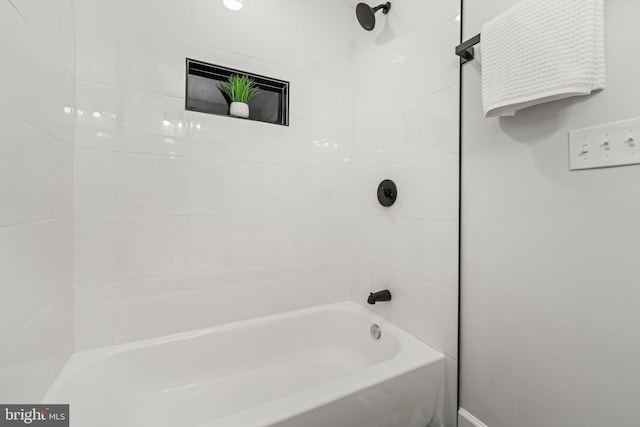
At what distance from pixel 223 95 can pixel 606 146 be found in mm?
1743

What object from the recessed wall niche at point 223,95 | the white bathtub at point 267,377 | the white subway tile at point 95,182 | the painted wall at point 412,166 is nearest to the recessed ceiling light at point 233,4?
the recessed wall niche at point 223,95

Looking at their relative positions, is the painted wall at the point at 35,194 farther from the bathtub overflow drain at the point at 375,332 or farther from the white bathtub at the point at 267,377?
the bathtub overflow drain at the point at 375,332

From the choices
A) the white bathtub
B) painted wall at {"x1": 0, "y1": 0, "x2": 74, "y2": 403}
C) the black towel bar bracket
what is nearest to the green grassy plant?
painted wall at {"x1": 0, "y1": 0, "x2": 74, "y2": 403}

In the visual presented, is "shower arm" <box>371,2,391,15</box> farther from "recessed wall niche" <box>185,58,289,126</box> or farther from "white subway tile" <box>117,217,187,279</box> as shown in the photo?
"white subway tile" <box>117,217,187,279</box>

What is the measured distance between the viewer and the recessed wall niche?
1.53m

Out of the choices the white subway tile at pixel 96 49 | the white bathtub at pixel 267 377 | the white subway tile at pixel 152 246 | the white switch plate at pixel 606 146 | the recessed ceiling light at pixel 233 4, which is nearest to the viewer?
the white switch plate at pixel 606 146

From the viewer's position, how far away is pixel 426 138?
1363mm

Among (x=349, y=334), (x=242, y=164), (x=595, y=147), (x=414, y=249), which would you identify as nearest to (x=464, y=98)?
(x=595, y=147)

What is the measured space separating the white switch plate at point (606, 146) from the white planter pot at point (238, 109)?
57.7 inches

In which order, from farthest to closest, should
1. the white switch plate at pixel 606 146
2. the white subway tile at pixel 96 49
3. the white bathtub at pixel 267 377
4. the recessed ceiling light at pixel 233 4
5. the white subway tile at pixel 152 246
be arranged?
the recessed ceiling light at pixel 233 4
the white subway tile at pixel 152 246
the white subway tile at pixel 96 49
the white bathtub at pixel 267 377
the white switch plate at pixel 606 146

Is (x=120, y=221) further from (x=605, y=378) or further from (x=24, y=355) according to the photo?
(x=605, y=378)

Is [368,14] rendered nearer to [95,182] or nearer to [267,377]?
[95,182]

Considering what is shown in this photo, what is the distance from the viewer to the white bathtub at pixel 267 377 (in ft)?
3.24

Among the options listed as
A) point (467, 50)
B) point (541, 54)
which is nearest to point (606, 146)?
point (541, 54)
